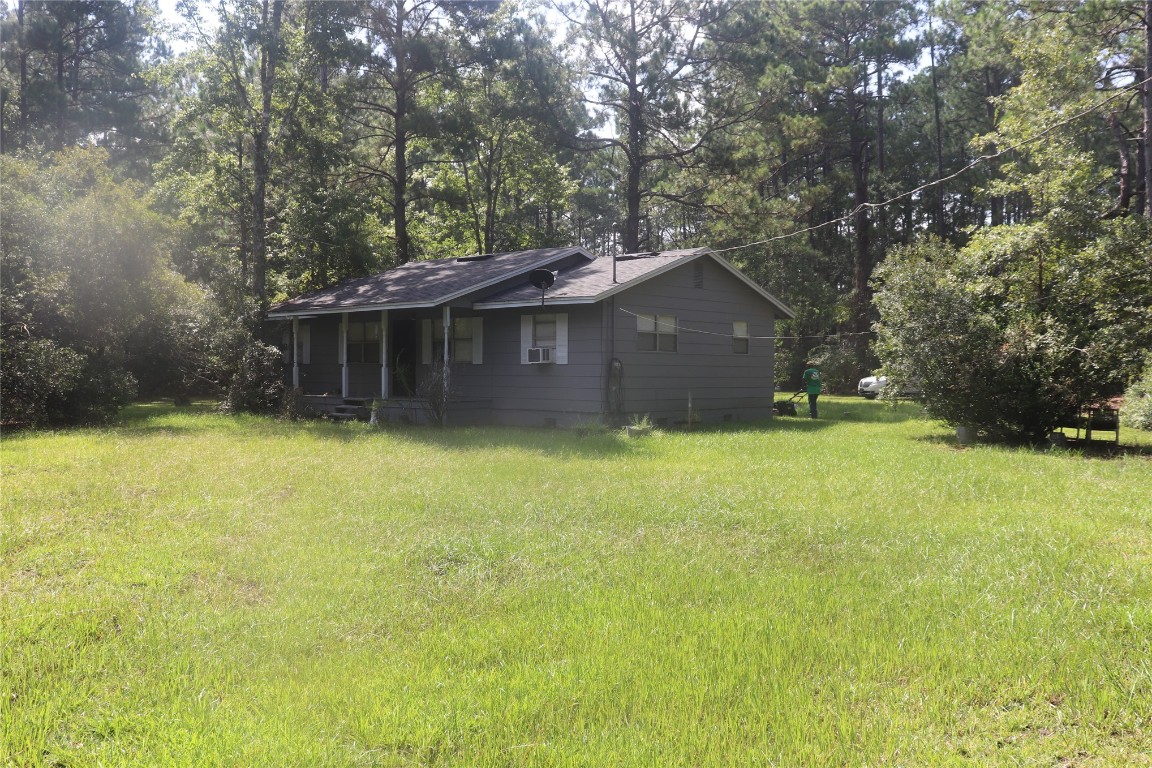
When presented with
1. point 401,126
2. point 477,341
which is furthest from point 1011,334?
point 401,126

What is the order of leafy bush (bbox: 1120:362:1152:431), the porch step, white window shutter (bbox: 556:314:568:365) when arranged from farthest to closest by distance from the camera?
the porch step < white window shutter (bbox: 556:314:568:365) < leafy bush (bbox: 1120:362:1152:431)

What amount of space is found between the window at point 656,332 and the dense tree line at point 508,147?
3968mm

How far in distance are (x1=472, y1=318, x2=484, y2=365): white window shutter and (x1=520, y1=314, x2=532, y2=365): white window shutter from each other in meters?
1.17

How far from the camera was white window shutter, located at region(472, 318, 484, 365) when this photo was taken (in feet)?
58.2

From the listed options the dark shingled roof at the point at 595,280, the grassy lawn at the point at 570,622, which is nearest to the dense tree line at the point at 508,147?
the dark shingled roof at the point at 595,280

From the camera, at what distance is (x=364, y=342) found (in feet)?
67.4

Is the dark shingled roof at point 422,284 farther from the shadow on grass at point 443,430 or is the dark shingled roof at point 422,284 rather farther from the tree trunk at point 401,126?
the tree trunk at point 401,126

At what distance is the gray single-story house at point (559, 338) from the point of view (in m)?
16.2

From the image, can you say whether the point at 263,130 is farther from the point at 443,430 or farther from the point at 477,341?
the point at 443,430

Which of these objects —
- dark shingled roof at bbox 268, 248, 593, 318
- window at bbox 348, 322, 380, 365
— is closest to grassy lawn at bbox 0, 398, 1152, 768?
dark shingled roof at bbox 268, 248, 593, 318

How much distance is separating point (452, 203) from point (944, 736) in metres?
27.0

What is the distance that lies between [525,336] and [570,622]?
1263 centimetres

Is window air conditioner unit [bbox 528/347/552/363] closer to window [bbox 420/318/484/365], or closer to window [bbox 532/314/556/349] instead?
window [bbox 532/314/556/349]

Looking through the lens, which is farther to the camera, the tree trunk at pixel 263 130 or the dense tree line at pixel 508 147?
the tree trunk at pixel 263 130
